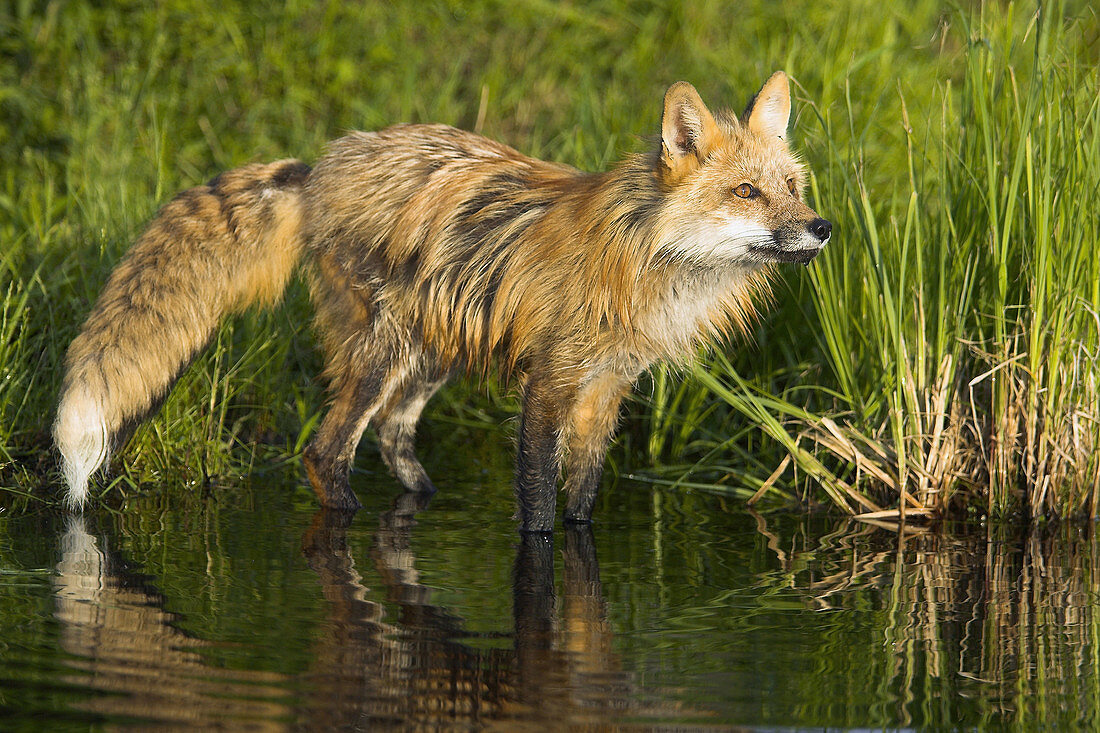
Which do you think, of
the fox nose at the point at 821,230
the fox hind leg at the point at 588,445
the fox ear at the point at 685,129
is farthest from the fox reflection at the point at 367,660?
the fox ear at the point at 685,129

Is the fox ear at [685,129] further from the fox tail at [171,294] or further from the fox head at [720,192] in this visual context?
the fox tail at [171,294]

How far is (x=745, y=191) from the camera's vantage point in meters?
4.79

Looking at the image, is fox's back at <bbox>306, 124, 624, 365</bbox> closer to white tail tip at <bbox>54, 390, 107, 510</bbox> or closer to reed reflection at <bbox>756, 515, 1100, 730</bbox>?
white tail tip at <bbox>54, 390, 107, 510</bbox>

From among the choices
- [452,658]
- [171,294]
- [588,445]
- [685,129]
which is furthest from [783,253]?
[171,294]

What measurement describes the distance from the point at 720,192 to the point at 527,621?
1908mm

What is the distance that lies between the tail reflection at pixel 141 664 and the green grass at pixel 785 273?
58.4 inches

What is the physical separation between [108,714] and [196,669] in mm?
339

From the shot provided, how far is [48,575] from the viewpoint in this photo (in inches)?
166

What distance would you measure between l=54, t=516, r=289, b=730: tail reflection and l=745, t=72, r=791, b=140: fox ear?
2.97m

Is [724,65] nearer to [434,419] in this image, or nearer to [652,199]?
[434,419]

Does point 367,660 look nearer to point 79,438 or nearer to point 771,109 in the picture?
point 79,438

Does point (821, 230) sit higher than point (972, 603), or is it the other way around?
point (821, 230)

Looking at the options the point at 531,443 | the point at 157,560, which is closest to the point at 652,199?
the point at 531,443

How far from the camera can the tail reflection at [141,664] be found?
3.02 metres
